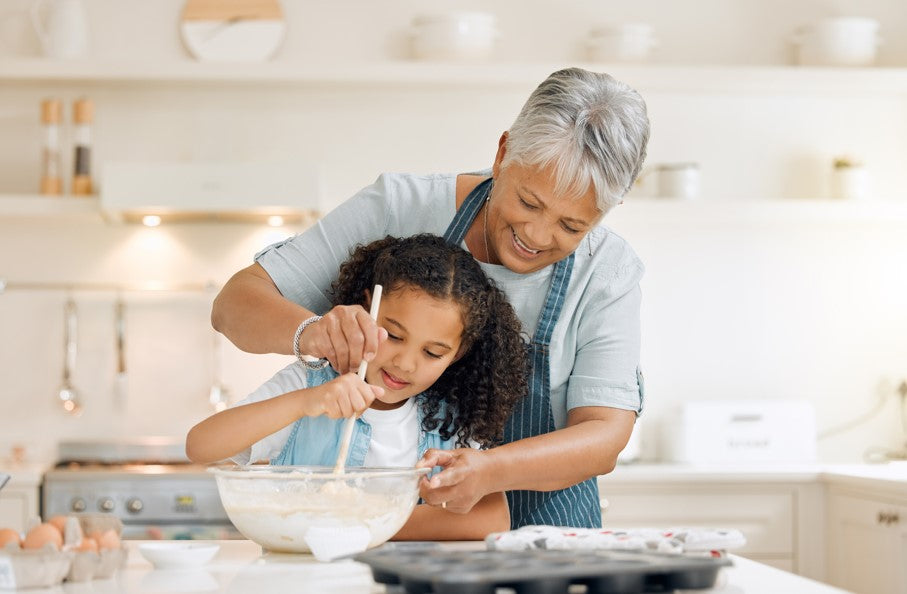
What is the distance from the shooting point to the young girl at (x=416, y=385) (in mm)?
1534

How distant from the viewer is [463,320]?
1693 millimetres

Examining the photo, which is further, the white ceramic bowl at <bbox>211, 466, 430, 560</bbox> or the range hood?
the range hood

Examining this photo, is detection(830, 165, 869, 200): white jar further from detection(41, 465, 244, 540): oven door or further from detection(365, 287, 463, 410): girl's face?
detection(365, 287, 463, 410): girl's face

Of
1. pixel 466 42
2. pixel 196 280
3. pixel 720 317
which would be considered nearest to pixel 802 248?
pixel 720 317

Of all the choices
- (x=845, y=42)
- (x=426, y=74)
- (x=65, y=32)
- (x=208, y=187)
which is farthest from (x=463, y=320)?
(x=845, y=42)

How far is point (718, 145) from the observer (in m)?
4.10

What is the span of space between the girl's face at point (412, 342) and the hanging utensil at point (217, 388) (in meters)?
2.31

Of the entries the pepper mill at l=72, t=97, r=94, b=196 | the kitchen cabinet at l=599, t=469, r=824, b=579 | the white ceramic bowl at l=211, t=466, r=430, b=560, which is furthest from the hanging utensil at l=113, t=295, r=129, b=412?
the white ceramic bowl at l=211, t=466, r=430, b=560

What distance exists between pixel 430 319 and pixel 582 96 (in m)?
0.38

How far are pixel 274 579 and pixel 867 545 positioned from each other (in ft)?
8.63

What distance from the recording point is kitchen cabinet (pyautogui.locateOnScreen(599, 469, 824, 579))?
3.49m

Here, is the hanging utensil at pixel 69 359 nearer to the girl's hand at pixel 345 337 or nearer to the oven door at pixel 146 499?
the oven door at pixel 146 499

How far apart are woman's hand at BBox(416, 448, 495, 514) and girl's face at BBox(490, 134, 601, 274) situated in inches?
13.4

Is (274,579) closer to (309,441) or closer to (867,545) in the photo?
(309,441)
